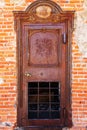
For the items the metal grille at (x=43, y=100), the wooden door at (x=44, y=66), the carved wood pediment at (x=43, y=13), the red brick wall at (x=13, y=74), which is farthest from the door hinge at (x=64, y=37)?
the metal grille at (x=43, y=100)

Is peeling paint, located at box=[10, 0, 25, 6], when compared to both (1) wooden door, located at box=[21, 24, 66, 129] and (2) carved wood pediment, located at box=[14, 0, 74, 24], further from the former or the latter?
(1) wooden door, located at box=[21, 24, 66, 129]

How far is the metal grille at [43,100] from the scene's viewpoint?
17.8 feet

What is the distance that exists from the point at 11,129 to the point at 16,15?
80.1 inches

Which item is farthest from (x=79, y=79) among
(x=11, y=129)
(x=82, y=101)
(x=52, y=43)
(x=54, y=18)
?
(x=11, y=129)

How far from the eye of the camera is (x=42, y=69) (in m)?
5.39

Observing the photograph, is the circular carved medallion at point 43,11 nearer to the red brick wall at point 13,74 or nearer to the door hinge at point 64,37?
the red brick wall at point 13,74

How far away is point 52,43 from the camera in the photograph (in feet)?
17.7

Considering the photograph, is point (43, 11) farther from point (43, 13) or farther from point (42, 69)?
point (42, 69)

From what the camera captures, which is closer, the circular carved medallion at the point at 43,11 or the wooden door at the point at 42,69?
the circular carved medallion at the point at 43,11

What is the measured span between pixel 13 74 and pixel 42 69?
526mm

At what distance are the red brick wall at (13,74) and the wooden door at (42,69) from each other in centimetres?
20

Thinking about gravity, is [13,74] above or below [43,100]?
above

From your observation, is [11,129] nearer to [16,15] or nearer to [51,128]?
[51,128]

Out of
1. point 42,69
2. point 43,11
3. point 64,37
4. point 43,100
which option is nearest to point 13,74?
point 42,69
